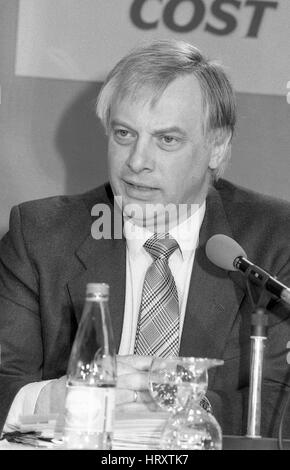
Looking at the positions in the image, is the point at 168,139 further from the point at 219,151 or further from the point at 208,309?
the point at 208,309

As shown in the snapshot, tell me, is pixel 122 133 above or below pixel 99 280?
above

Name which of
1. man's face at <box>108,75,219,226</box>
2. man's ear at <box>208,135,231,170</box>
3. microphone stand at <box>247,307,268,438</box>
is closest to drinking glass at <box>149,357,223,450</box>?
microphone stand at <box>247,307,268,438</box>

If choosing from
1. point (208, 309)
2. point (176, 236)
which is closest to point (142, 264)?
point (176, 236)

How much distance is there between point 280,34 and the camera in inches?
127

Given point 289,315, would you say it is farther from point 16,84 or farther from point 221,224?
point 16,84

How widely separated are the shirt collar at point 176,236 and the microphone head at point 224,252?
2.16ft

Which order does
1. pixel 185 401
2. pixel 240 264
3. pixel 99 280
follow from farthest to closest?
pixel 99 280, pixel 240 264, pixel 185 401

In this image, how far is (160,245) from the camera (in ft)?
7.91

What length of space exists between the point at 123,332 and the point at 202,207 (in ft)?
1.49

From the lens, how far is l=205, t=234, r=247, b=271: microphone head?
5.66 ft

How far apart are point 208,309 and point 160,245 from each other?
0.22m

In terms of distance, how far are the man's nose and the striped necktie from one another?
0.23m

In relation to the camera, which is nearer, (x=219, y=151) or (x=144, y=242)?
(x=144, y=242)
